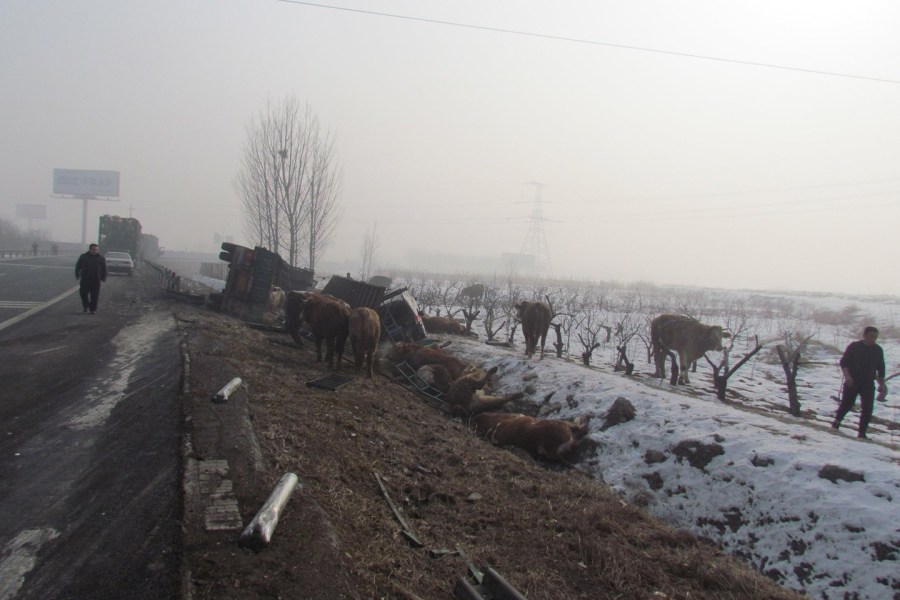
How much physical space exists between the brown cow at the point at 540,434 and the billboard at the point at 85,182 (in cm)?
9767

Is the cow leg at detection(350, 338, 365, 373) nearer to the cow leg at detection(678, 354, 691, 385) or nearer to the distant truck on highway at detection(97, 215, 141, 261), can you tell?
the cow leg at detection(678, 354, 691, 385)

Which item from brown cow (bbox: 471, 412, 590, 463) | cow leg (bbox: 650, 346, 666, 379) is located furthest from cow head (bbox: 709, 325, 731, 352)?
brown cow (bbox: 471, 412, 590, 463)

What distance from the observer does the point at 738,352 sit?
19.2 metres

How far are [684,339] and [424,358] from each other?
640 centimetres

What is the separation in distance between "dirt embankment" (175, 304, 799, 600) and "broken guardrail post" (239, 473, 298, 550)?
6 cm

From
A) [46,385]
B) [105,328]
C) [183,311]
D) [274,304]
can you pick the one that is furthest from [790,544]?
[274,304]

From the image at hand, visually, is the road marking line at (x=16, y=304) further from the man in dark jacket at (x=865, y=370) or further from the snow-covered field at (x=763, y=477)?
the man in dark jacket at (x=865, y=370)

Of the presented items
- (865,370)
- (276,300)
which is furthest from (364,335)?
(865,370)

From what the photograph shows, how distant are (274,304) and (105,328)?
6.68 m

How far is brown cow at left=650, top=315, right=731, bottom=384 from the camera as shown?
12.5m

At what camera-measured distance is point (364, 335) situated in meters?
10.5

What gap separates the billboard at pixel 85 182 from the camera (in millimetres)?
84812

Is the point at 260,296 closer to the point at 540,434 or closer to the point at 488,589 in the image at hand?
the point at 540,434

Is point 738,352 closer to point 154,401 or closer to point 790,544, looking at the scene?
point 790,544
